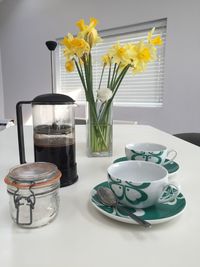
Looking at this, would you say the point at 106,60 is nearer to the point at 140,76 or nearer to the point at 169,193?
the point at 169,193

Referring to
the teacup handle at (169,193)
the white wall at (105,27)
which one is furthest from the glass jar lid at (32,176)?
the white wall at (105,27)

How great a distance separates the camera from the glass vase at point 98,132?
0.84 metres

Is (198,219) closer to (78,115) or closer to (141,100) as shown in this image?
(141,100)

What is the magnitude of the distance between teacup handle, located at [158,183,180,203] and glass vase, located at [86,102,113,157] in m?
0.42

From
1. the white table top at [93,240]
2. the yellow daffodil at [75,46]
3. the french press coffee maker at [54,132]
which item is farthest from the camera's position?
the yellow daffodil at [75,46]

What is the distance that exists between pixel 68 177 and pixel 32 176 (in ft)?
0.65

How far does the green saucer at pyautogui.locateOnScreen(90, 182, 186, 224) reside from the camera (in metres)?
0.41

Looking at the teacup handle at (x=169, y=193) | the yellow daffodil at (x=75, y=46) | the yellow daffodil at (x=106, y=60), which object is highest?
the yellow daffodil at (x=75, y=46)

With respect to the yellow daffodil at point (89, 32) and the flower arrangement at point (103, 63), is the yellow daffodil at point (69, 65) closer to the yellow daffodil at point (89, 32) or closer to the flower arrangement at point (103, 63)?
the flower arrangement at point (103, 63)

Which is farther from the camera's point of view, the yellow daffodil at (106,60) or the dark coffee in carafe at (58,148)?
the yellow daffodil at (106,60)

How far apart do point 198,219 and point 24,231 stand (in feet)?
1.12

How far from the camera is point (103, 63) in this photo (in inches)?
32.2

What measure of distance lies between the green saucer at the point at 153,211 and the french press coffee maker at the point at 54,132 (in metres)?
0.16

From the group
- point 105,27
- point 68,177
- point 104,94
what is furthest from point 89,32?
point 105,27
